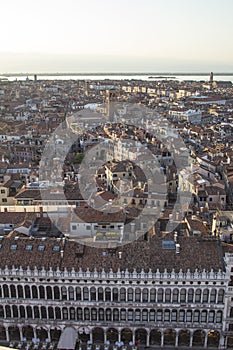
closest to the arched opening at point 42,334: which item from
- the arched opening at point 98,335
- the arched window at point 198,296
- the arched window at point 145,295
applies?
the arched opening at point 98,335

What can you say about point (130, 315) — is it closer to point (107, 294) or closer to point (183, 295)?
point (107, 294)

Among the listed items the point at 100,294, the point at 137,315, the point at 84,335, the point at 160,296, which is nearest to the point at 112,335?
the point at 84,335

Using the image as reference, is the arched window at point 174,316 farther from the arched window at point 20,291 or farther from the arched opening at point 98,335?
the arched window at point 20,291

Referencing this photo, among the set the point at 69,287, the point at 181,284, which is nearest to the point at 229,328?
the point at 181,284

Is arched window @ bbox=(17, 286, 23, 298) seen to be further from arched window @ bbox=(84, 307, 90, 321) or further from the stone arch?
the stone arch

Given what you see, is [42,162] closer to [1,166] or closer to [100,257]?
[1,166]

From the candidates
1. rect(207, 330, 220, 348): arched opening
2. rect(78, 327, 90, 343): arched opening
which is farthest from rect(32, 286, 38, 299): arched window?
rect(207, 330, 220, 348): arched opening
